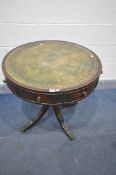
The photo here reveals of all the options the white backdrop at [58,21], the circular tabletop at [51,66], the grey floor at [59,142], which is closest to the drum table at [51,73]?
the circular tabletop at [51,66]

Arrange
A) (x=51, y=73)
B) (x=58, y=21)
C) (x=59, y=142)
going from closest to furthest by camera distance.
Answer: (x=51, y=73) → (x=59, y=142) → (x=58, y=21)

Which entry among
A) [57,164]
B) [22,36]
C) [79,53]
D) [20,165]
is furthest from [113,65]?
[20,165]

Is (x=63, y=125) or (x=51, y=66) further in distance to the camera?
(x=63, y=125)

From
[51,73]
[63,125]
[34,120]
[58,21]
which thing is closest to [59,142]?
[63,125]

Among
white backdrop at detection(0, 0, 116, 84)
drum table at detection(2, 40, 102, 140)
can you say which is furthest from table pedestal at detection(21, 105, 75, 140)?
white backdrop at detection(0, 0, 116, 84)

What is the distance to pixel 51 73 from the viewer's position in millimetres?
1560

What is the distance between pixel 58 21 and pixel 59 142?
1.16 metres

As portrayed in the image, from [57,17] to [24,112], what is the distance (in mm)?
1009

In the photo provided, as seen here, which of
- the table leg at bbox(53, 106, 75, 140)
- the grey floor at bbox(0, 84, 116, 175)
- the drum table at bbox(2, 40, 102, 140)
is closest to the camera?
the drum table at bbox(2, 40, 102, 140)

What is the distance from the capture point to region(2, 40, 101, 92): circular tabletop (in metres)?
1.48

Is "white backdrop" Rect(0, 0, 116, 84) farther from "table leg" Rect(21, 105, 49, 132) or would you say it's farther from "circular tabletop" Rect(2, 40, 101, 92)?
"table leg" Rect(21, 105, 49, 132)

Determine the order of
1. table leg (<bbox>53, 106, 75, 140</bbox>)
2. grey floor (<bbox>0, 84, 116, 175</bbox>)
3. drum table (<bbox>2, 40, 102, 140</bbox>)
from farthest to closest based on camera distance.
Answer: table leg (<bbox>53, 106, 75, 140</bbox>), grey floor (<bbox>0, 84, 116, 175</bbox>), drum table (<bbox>2, 40, 102, 140</bbox>)

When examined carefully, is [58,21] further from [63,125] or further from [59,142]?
[59,142]

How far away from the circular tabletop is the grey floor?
710mm
